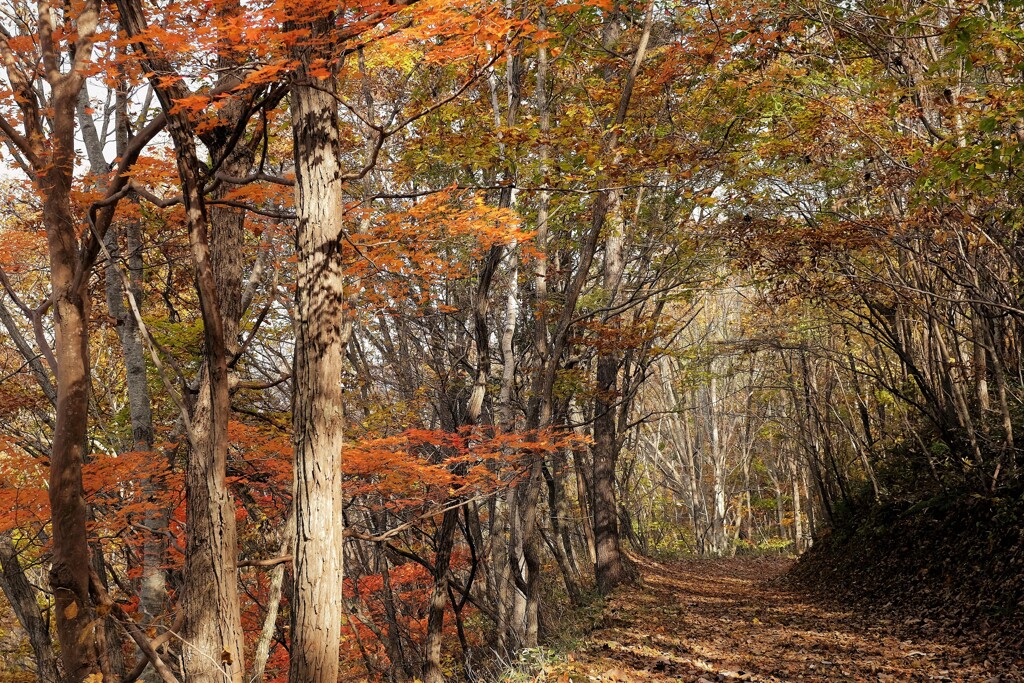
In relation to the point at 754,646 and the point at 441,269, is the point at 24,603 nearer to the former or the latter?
the point at 441,269

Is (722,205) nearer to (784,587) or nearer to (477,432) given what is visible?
(477,432)

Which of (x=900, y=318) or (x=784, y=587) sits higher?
(x=900, y=318)

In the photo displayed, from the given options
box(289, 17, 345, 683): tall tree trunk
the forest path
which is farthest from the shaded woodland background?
the forest path

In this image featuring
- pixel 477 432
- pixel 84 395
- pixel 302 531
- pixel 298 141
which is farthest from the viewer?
Answer: pixel 477 432

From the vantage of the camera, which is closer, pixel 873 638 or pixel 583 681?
pixel 583 681

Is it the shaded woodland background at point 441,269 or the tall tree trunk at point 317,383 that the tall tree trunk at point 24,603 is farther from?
the tall tree trunk at point 317,383

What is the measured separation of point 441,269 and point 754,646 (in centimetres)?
622

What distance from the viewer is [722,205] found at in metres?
12.2

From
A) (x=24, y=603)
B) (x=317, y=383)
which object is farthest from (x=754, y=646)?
(x=24, y=603)

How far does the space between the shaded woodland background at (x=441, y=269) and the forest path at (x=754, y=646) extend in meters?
1.14

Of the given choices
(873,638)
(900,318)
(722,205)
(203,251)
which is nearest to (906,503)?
(900,318)

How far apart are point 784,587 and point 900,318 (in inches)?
257

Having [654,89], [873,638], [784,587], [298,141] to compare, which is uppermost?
[654,89]

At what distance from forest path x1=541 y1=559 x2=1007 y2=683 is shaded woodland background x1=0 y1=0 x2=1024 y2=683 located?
114 centimetres
